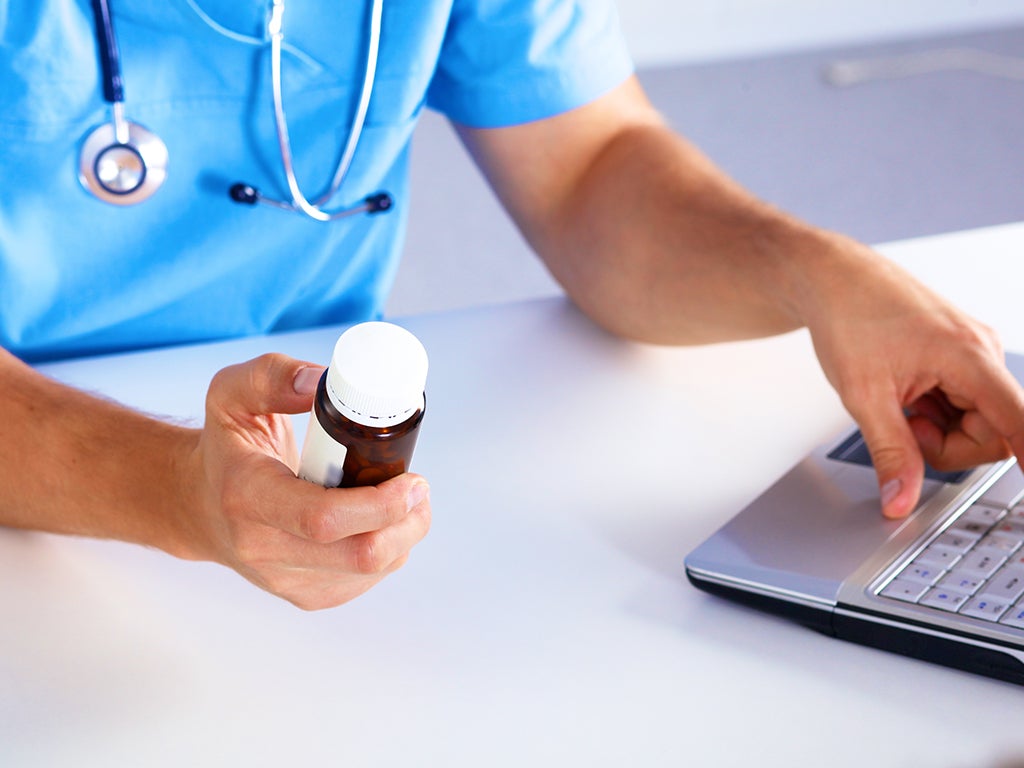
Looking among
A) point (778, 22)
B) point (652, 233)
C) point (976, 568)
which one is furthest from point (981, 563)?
point (778, 22)

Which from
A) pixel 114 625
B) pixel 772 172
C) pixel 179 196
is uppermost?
pixel 179 196

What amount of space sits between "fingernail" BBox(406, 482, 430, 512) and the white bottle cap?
4 cm

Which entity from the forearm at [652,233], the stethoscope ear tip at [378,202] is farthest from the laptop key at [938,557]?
the stethoscope ear tip at [378,202]

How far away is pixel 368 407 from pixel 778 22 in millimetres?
3711

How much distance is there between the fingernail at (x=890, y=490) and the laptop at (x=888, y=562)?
0.03 ft

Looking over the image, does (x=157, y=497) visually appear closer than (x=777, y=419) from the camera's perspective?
Yes

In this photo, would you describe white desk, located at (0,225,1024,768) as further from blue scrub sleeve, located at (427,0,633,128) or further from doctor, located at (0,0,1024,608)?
blue scrub sleeve, located at (427,0,633,128)

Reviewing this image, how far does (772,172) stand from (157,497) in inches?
104

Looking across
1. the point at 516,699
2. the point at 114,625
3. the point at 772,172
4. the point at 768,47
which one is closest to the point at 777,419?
the point at 516,699

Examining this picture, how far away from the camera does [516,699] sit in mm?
599

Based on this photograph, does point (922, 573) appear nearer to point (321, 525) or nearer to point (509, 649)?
point (509, 649)

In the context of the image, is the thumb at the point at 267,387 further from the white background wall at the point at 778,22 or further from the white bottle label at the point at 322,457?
the white background wall at the point at 778,22

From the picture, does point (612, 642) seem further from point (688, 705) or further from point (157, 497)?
point (157, 497)

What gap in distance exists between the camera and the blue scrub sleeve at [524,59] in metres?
1.00
